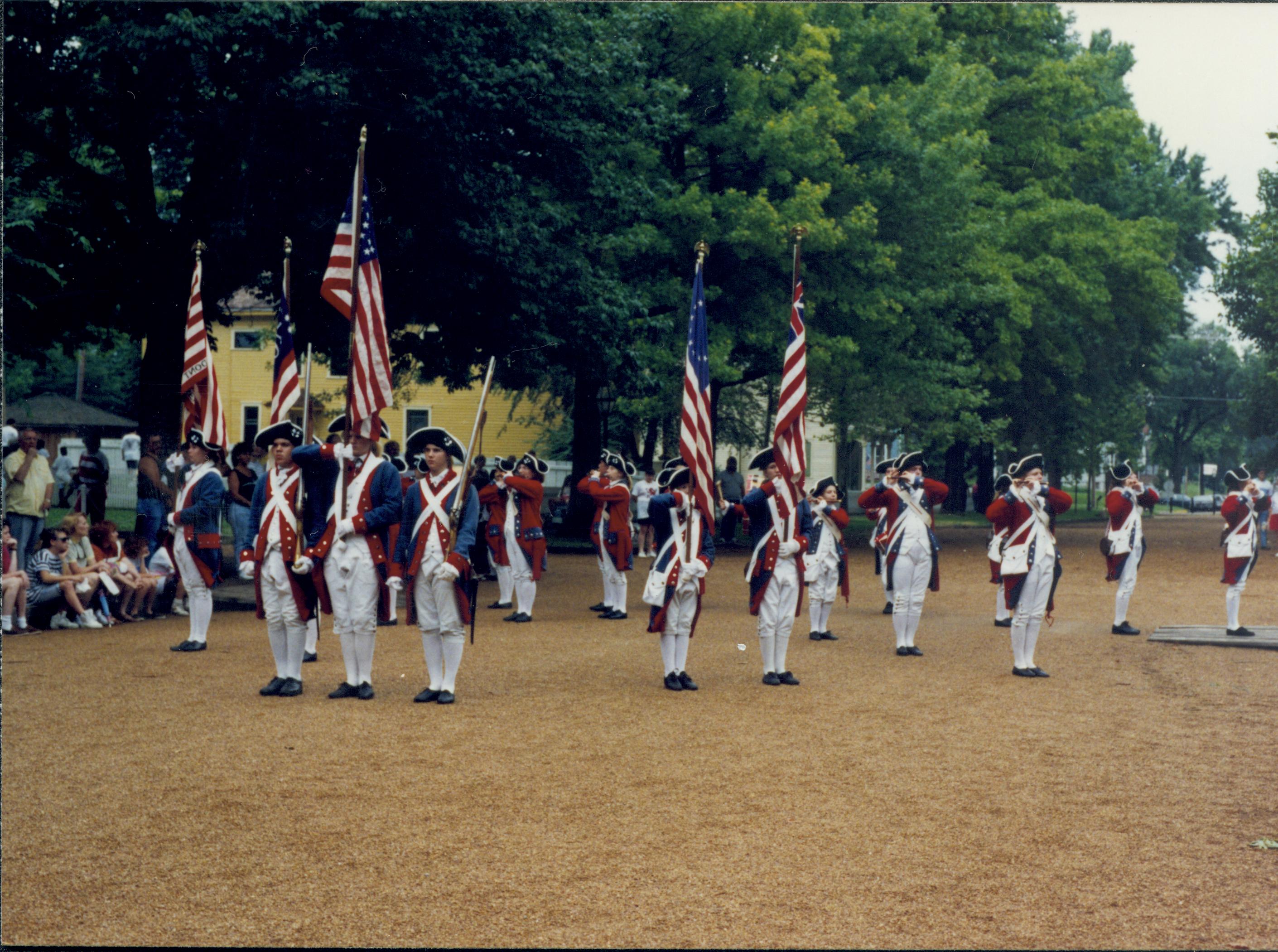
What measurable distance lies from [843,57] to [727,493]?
1061 centimetres

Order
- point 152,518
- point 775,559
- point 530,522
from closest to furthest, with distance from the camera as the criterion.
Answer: point 775,559 < point 530,522 < point 152,518

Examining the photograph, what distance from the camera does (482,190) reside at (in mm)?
19859

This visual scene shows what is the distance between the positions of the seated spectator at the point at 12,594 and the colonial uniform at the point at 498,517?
5.29m

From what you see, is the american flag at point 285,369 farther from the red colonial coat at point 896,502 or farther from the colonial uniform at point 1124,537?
the colonial uniform at point 1124,537

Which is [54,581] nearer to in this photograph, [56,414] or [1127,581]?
[1127,581]

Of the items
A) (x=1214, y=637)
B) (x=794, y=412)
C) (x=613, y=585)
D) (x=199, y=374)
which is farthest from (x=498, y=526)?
(x=1214, y=637)

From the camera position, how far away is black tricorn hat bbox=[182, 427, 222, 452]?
13.9m

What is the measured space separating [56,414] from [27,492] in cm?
2379

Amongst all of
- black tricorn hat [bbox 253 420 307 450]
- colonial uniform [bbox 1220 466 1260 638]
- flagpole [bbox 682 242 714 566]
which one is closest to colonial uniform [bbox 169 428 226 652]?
black tricorn hat [bbox 253 420 307 450]

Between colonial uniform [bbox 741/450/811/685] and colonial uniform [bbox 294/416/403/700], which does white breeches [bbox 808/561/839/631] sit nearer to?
colonial uniform [bbox 741/450/811/685]

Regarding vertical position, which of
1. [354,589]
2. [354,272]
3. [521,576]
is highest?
[354,272]

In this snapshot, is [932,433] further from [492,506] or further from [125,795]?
[125,795]

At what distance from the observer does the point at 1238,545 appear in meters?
16.1

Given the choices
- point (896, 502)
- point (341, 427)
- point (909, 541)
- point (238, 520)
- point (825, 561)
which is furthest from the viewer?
point (238, 520)
